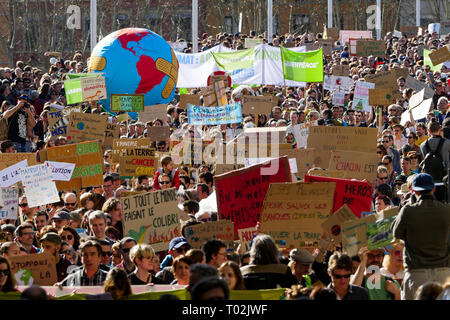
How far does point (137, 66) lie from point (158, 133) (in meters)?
7.04

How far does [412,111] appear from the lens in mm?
17219

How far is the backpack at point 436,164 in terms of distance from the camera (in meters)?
11.6

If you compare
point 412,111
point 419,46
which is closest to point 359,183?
point 412,111

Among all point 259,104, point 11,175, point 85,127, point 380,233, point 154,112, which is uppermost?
point 380,233

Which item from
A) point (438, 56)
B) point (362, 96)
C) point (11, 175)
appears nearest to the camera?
point (11, 175)

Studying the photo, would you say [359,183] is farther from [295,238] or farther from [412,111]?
[412,111]

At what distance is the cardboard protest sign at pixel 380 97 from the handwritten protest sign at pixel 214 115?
9.01ft

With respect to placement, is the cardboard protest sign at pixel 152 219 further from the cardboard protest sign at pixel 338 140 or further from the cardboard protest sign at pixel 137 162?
the cardboard protest sign at pixel 338 140

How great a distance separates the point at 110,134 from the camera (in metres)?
16.1

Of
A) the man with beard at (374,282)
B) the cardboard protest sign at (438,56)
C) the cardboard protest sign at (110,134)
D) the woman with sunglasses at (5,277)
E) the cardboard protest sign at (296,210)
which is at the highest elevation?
the woman with sunglasses at (5,277)

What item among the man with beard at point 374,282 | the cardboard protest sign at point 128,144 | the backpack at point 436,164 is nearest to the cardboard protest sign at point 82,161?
the cardboard protest sign at point 128,144

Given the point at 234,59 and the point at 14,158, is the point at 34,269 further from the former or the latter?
the point at 234,59

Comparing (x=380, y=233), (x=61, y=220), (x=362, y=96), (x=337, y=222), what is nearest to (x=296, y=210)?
(x=337, y=222)
